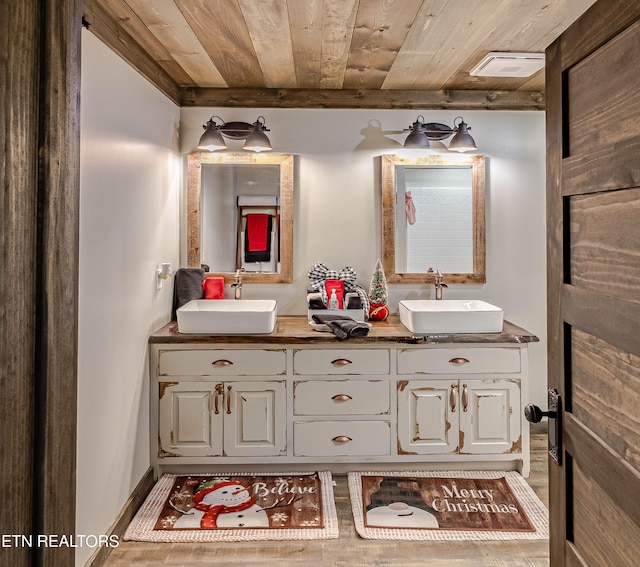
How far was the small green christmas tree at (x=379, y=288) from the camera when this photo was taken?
10.6 ft

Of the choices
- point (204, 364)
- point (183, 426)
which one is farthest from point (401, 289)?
point (183, 426)

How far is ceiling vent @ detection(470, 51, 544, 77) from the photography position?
102 inches

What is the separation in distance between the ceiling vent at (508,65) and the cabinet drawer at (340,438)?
2082 millimetres

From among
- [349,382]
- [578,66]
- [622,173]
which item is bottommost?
[349,382]

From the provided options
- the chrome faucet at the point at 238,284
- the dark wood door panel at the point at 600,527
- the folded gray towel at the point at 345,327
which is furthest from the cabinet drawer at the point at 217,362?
the dark wood door panel at the point at 600,527

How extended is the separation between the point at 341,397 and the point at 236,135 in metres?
1.80

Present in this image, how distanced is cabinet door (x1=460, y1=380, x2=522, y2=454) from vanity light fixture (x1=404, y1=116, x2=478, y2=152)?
149 cm

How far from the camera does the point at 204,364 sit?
273 centimetres

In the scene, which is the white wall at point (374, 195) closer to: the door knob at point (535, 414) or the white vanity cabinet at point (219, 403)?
the white vanity cabinet at point (219, 403)

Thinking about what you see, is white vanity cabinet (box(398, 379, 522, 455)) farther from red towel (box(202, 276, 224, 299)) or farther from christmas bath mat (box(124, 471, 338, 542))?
red towel (box(202, 276, 224, 299))

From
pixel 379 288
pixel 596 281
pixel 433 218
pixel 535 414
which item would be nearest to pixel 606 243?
pixel 596 281

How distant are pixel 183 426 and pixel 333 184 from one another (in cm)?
182

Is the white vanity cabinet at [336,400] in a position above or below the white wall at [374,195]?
below

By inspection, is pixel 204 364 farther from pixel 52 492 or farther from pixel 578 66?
pixel 578 66
